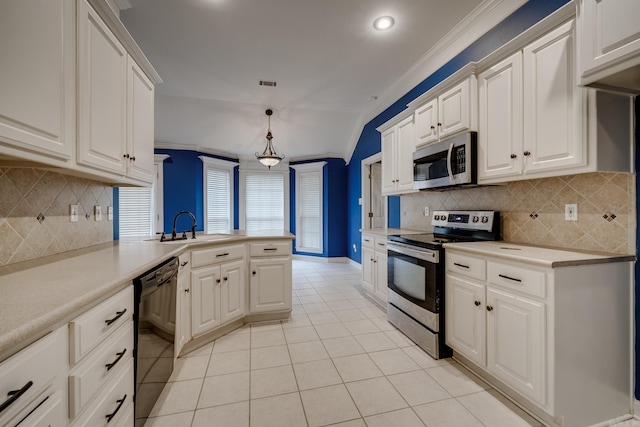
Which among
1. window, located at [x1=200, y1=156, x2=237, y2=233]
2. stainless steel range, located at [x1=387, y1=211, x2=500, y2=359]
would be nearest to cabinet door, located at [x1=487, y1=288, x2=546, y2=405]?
stainless steel range, located at [x1=387, y1=211, x2=500, y2=359]

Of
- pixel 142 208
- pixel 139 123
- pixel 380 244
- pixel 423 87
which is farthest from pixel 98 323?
pixel 142 208

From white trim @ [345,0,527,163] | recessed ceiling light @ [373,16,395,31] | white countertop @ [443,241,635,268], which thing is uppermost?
recessed ceiling light @ [373,16,395,31]

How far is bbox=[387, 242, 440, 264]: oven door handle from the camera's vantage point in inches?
87.2

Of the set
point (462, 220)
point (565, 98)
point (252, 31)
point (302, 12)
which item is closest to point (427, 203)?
point (462, 220)

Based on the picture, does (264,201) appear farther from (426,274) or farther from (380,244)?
(426,274)

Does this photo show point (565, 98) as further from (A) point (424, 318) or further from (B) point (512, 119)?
(A) point (424, 318)

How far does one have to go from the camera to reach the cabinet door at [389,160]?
3.43 metres

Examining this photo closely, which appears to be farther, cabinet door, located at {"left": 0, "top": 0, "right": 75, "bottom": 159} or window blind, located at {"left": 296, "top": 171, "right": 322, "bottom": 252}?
window blind, located at {"left": 296, "top": 171, "right": 322, "bottom": 252}

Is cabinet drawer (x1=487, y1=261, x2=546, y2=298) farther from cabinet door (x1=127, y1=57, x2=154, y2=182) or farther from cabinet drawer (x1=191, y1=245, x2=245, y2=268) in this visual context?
cabinet door (x1=127, y1=57, x2=154, y2=182)

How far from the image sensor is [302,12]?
2.42 meters

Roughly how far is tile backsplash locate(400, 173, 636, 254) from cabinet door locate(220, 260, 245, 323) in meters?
2.35

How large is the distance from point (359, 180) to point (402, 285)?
3.17m

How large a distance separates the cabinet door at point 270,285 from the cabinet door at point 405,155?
1576 millimetres

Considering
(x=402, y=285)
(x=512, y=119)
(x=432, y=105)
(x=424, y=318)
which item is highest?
(x=432, y=105)
